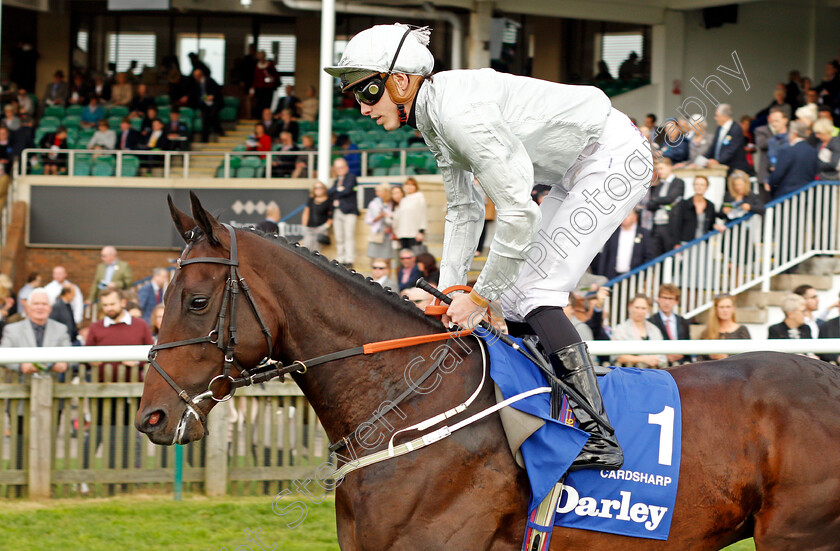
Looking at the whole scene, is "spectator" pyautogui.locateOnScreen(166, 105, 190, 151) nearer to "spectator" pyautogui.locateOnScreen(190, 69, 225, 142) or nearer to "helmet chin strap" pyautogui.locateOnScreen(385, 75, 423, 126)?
"spectator" pyautogui.locateOnScreen(190, 69, 225, 142)

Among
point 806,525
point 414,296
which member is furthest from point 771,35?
point 806,525

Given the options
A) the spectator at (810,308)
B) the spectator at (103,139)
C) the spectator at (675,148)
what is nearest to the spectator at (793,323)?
the spectator at (810,308)

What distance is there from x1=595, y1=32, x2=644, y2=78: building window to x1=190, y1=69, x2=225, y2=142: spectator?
7374 millimetres

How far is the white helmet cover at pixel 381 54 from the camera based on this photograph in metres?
3.01

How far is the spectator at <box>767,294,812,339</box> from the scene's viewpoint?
7031 millimetres

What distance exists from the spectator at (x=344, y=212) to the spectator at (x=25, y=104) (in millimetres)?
8976

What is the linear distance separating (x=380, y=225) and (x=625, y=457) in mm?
8328

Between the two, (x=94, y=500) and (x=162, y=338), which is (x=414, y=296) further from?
(x=162, y=338)

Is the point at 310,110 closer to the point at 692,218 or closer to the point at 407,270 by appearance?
the point at 407,270

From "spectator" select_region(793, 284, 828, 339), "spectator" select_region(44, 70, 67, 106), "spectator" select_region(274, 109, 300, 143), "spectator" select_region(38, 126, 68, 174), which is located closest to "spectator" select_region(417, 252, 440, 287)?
"spectator" select_region(793, 284, 828, 339)

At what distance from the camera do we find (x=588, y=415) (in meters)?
3.07

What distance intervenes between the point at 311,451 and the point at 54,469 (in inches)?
61.9

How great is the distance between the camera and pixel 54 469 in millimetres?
6043

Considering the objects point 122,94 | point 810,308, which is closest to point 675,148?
point 810,308
